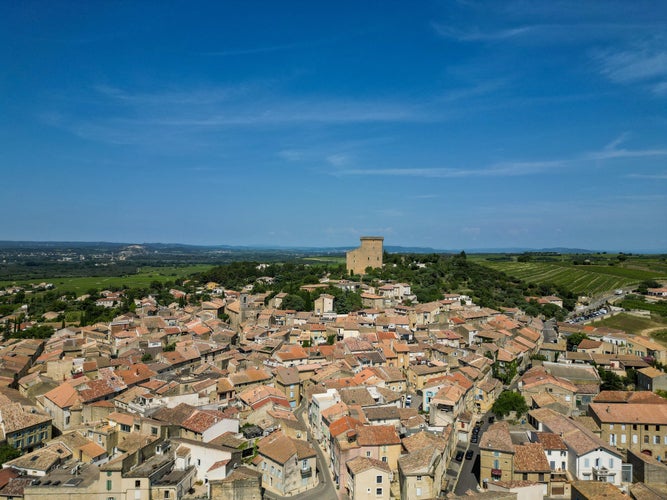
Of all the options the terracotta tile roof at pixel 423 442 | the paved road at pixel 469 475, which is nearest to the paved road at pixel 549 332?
the paved road at pixel 469 475

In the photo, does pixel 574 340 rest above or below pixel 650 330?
below

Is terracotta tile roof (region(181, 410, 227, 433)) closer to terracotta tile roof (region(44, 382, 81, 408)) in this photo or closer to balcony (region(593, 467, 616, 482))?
terracotta tile roof (region(44, 382, 81, 408))

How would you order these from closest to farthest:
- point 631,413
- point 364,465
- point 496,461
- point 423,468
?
point 423,468
point 364,465
point 496,461
point 631,413

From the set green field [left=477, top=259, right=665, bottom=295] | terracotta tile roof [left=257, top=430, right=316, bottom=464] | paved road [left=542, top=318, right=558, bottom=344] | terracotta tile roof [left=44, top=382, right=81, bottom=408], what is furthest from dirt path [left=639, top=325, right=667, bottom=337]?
terracotta tile roof [left=44, top=382, right=81, bottom=408]

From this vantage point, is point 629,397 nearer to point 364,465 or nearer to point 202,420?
point 364,465

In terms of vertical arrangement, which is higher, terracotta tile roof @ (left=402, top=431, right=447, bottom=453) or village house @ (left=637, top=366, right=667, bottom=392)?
village house @ (left=637, top=366, right=667, bottom=392)

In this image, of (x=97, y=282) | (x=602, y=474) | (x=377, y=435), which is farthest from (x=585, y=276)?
(x=97, y=282)
